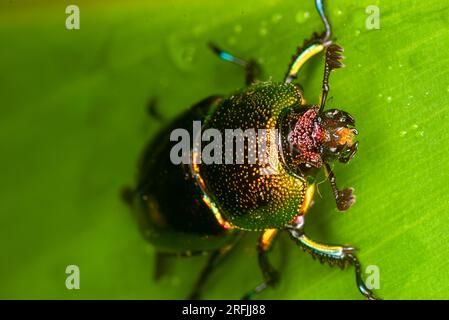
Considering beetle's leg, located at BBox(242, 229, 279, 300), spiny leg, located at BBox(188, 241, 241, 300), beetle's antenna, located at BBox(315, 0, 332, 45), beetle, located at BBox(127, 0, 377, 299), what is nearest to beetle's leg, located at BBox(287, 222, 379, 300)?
beetle, located at BBox(127, 0, 377, 299)

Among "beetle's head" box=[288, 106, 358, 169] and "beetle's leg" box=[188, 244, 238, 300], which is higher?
"beetle's head" box=[288, 106, 358, 169]

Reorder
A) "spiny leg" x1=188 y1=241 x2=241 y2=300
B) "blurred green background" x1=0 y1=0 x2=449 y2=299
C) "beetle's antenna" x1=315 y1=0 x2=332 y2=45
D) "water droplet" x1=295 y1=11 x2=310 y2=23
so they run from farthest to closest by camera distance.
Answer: "spiny leg" x1=188 y1=241 x2=241 y2=300, "water droplet" x1=295 y1=11 x2=310 y2=23, "beetle's antenna" x1=315 y1=0 x2=332 y2=45, "blurred green background" x1=0 y1=0 x2=449 y2=299

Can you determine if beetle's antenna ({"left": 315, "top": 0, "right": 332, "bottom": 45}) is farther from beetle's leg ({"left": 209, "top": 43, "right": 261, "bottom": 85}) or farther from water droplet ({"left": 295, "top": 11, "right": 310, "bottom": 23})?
beetle's leg ({"left": 209, "top": 43, "right": 261, "bottom": 85})

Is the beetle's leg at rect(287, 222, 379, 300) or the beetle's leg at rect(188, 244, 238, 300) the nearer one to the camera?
the beetle's leg at rect(287, 222, 379, 300)

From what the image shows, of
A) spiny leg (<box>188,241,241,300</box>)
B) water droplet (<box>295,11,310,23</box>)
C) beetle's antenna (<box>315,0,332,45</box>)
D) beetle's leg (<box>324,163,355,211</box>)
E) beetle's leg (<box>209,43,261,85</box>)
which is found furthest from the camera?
spiny leg (<box>188,241,241,300</box>)

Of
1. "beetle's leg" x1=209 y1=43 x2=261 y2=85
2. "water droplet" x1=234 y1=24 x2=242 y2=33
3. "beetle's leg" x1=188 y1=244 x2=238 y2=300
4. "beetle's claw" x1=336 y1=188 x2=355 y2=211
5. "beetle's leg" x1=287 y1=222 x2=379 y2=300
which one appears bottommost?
"beetle's leg" x1=188 y1=244 x2=238 y2=300

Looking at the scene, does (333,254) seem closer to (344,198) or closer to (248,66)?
(344,198)

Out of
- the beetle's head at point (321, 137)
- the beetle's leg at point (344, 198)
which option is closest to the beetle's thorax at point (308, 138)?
the beetle's head at point (321, 137)

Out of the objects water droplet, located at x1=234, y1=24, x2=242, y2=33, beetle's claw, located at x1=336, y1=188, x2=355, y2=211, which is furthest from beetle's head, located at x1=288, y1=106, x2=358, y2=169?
water droplet, located at x1=234, y1=24, x2=242, y2=33
